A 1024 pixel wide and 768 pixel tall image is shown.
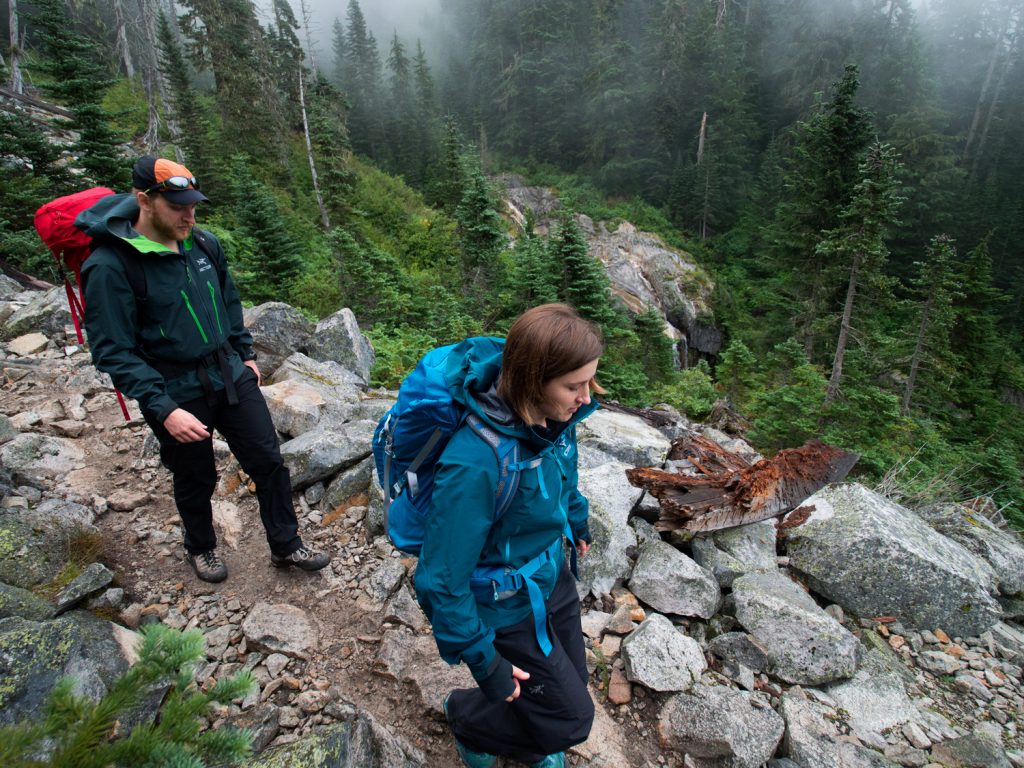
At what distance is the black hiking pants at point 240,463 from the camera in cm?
277

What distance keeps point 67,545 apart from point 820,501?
207 inches

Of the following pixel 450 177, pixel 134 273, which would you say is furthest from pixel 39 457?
pixel 450 177

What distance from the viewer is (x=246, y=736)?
125 cm

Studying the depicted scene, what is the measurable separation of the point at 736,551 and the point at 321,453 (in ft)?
11.1

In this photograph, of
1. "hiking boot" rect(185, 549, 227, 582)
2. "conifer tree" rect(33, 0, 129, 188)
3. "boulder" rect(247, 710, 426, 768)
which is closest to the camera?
"boulder" rect(247, 710, 426, 768)

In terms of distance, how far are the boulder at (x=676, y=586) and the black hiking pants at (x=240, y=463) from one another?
2.37 m

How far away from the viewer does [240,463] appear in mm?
3020

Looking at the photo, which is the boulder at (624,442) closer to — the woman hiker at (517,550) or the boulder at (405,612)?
the boulder at (405,612)

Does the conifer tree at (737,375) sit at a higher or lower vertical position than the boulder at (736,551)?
lower

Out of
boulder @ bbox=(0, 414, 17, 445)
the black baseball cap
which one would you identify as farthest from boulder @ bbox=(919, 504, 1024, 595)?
boulder @ bbox=(0, 414, 17, 445)

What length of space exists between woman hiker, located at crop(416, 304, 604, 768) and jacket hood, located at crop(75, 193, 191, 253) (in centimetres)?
174

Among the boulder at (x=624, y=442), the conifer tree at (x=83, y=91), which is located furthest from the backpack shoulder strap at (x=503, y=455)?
the conifer tree at (x=83, y=91)

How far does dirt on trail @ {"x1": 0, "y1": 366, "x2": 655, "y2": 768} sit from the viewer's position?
2.52m

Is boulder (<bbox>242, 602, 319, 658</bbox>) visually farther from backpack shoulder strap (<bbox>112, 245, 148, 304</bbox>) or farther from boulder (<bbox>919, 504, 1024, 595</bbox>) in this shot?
boulder (<bbox>919, 504, 1024, 595</bbox>)
